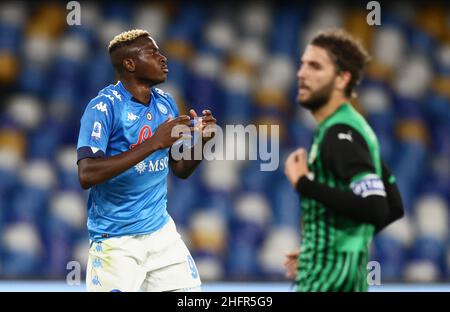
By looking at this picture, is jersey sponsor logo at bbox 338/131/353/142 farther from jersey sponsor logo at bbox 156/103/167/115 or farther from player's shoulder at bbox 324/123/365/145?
jersey sponsor logo at bbox 156/103/167/115

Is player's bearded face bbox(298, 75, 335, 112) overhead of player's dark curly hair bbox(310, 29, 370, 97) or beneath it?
beneath

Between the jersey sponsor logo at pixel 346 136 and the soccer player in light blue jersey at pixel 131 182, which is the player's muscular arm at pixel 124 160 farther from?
the jersey sponsor logo at pixel 346 136

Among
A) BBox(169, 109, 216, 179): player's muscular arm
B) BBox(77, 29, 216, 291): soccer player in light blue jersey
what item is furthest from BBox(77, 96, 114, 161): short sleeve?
BBox(169, 109, 216, 179): player's muscular arm

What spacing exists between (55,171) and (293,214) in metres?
2.31

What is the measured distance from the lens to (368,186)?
3.23 meters

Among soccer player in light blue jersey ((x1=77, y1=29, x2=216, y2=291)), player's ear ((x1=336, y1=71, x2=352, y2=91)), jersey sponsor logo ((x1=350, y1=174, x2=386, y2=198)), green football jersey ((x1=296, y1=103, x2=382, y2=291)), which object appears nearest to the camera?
jersey sponsor logo ((x1=350, y1=174, x2=386, y2=198))

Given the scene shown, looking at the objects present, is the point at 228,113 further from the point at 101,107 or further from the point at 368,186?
the point at 368,186

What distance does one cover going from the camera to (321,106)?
3.46m

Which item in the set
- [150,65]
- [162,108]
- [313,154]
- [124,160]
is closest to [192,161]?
[162,108]

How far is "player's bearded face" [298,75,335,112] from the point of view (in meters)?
3.45

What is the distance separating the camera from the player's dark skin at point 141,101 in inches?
166

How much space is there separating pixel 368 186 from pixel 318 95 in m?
0.44

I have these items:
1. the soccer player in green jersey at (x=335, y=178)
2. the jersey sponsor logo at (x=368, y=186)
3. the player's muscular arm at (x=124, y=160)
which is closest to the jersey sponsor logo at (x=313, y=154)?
the soccer player in green jersey at (x=335, y=178)
